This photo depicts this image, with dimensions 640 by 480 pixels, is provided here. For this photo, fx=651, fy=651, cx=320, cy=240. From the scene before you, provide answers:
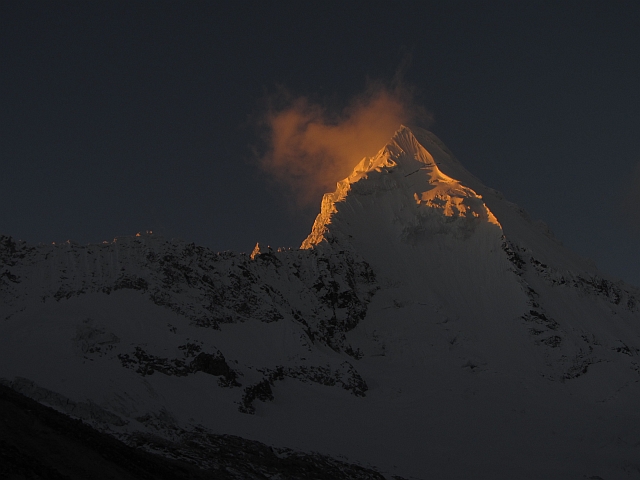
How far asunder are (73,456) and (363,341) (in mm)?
46838

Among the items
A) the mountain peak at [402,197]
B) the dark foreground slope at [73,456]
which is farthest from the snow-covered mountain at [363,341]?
the dark foreground slope at [73,456]

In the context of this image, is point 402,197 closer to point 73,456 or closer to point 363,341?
point 363,341

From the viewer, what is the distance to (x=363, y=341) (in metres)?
63.7

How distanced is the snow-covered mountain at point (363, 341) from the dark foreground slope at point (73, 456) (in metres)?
1.70

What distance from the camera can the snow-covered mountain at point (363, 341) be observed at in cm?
3728

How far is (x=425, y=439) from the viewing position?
4231 cm

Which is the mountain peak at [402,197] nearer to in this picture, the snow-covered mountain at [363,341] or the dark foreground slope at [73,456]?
the snow-covered mountain at [363,341]

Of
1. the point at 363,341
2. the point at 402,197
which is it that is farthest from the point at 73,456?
the point at 402,197

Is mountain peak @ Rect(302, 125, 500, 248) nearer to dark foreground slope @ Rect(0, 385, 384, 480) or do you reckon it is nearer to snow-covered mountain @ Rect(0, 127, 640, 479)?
snow-covered mountain @ Rect(0, 127, 640, 479)

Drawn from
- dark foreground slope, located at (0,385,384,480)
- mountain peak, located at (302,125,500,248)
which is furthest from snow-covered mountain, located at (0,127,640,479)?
dark foreground slope, located at (0,385,384,480)

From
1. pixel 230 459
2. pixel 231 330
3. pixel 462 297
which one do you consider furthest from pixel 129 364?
pixel 462 297

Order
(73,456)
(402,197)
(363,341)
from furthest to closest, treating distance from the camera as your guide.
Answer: (402,197) < (363,341) < (73,456)

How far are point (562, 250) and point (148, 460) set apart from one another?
250 feet

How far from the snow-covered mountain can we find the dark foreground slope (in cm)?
170
